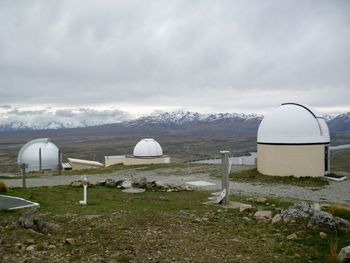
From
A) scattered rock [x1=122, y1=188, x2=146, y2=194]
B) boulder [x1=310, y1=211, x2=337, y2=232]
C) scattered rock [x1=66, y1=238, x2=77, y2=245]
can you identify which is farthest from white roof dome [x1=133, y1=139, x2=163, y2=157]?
scattered rock [x1=66, y1=238, x2=77, y2=245]

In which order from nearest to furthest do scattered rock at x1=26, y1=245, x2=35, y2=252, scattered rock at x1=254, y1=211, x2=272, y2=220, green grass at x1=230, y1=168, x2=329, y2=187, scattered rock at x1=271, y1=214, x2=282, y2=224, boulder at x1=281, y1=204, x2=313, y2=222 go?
scattered rock at x1=26, y1=245, x2=35, y2=252 < boulder at x1=281, y1=204, x2=313, y2=222 < scattered rock at x1=271, y1=214, x2=282, y2=224 < scattered rock at x1=254, y1=211, x2=272, y2=220 < green grass at x1=230, y1=168, x2=329, y2=187

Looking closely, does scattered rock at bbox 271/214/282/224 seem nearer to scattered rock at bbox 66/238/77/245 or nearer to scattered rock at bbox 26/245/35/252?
scattered rock at bbox 66/238/77/245

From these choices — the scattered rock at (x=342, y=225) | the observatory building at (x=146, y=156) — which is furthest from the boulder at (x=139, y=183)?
the observatory building at (x=146, y=156)

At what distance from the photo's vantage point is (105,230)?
7.83 metres

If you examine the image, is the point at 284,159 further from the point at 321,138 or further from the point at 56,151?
the point at 56,151

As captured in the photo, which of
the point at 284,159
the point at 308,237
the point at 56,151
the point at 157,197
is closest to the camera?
the point at 308,237

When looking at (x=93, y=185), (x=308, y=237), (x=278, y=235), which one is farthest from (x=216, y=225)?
(x=93, y=185)

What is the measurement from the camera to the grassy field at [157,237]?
640cm

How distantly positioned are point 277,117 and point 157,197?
1086 cm

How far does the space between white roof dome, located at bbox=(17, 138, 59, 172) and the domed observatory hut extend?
2441 centimetres

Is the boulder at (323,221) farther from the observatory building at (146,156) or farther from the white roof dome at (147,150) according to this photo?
the white roof dome at (147,150)

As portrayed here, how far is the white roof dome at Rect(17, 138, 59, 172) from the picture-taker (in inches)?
1518

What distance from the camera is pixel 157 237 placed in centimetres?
747

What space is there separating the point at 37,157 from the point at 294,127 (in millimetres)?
27055
